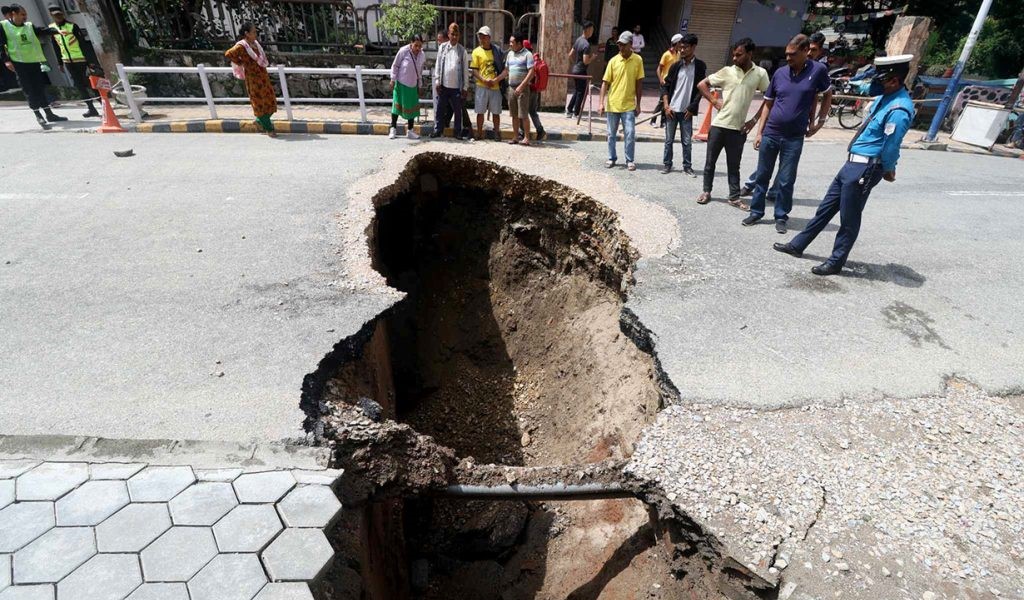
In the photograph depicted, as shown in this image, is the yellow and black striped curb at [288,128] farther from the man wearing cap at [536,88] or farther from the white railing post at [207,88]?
the man wearing cap at [536,88]

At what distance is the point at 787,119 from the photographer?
547 centimetres

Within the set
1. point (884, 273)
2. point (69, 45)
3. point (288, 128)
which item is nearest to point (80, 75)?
point (69, 45)

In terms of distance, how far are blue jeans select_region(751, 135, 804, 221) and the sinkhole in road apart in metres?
1.65

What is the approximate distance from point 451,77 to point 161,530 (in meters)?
7.79

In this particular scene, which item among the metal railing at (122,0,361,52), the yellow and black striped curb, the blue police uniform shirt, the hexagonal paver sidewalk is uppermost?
the metal railing at (122,0,361,52)

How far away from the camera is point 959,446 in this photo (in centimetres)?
312

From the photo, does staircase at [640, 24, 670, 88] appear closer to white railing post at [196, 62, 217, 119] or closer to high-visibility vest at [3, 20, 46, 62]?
white railing post at [196, 62, 217, 119]

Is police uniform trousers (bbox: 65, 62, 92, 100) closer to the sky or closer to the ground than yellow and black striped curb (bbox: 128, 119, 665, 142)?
closer to the sky

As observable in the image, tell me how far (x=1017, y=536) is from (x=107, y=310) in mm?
5856

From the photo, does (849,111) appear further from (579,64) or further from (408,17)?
(408,17)

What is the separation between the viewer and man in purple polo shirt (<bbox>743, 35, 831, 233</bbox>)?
17.4 feet

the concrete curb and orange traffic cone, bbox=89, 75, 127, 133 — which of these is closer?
the concrete curb

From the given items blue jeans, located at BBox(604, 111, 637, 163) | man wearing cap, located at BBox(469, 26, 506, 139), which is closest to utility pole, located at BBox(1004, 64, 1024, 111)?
blue jeans, located at BBox(604, 111, 637, 163)

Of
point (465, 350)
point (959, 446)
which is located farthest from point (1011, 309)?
point (465, 350)
